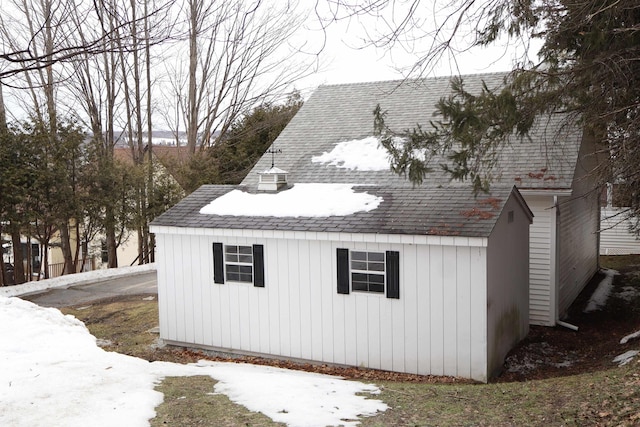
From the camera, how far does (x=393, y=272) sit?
10547mm

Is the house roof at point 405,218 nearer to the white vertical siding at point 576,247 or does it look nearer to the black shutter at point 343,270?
the black shutter at point 343,270

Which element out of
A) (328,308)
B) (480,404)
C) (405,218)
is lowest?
(480,404)

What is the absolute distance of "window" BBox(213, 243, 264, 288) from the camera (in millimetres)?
11633

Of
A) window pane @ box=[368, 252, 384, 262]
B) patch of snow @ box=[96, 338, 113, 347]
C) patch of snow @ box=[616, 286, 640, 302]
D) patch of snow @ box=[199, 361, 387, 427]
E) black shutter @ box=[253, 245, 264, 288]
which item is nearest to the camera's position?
patch of snow @ box=[199, 361, 387, 427]

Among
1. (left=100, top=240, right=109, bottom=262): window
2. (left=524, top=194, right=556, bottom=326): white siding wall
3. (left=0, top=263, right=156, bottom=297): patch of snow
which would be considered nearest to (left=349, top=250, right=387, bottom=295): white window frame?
(left=524, top=194, right=556, bottom=326): white siding wall

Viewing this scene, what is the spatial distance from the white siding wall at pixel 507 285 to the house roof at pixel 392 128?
214cm

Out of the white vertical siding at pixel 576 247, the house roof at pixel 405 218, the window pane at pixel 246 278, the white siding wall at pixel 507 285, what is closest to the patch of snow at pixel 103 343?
the house roof at pixel 405 218

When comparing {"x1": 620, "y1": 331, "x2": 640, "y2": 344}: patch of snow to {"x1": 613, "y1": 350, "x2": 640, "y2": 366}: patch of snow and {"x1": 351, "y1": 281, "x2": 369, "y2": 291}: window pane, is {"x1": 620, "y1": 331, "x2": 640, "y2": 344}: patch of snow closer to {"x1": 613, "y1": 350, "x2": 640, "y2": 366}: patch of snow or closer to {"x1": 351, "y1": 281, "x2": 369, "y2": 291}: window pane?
{"x1": 613, "y1": 350, "x2": 640, "y2": 366}: patch of snow

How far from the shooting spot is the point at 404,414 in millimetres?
6832

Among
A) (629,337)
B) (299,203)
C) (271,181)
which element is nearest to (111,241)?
(271,181)

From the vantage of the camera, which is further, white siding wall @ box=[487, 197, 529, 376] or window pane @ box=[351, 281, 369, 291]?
window pane @ box=[351, 281, 369, 291]

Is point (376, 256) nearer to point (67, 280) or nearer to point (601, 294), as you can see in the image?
point (601, 294)

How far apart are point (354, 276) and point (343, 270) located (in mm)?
226

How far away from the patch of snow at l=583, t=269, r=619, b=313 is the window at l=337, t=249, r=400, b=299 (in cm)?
734
